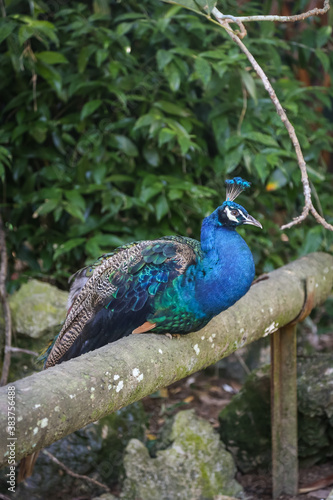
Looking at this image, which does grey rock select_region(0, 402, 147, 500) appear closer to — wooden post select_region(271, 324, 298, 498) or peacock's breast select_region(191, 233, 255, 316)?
wooden post select_region(271, 324, 298, 498)

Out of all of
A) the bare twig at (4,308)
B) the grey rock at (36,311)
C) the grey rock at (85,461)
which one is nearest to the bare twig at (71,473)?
the grey rock at (85,461)

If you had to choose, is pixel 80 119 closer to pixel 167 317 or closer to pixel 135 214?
pixel 135 214

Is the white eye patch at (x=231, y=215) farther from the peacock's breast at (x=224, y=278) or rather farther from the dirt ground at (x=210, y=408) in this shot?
the dirt ground at (x=210, y=408)

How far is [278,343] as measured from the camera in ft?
9.20

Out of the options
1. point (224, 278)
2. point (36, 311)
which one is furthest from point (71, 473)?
point (224, 278)

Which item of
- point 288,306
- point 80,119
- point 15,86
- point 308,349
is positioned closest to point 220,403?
point 308,349

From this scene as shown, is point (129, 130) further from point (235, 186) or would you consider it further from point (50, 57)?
point (235, 186)

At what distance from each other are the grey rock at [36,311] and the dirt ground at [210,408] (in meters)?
0.75

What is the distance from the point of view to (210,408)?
3766 mm

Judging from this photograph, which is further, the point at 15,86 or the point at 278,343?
the point at 15,86

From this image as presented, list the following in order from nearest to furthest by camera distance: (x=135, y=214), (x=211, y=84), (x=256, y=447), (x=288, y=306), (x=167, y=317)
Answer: (x=167, y=317)
(x=288, y=306)
(x=256, y=447)
(x=211, y=84)
(x=135, y=214)

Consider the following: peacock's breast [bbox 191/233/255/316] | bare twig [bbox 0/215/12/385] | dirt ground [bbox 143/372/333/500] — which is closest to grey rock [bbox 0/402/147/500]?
dirt ground [bbox 143/372/333/500]

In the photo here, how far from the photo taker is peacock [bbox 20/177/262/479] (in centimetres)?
198

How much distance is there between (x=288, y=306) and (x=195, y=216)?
42.8 inches
